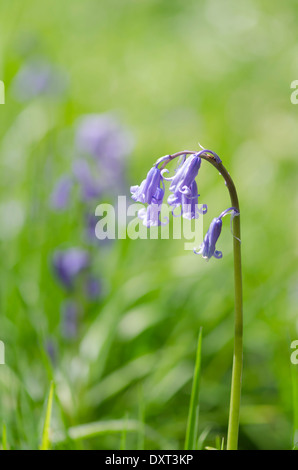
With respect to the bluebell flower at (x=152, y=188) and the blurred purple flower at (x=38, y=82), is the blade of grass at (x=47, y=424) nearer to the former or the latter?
the bluebell flower at (x=152, y=188)

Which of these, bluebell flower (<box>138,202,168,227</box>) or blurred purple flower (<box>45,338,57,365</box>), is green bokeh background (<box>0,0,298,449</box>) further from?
bluebell flower (<box>138,202,168,227</box>)

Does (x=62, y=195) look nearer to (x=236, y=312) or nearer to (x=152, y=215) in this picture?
(x=152, y=215)

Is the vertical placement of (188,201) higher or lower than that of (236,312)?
higher

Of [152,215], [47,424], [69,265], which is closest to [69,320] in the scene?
[69,265]

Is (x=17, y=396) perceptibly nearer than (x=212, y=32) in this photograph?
Yes
